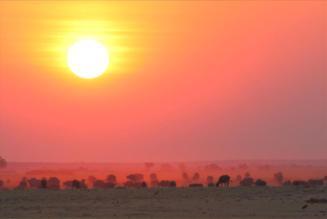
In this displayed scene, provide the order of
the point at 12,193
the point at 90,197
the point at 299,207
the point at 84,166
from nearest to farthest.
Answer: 1. the point at 299,207
2. the point at 90,197
3. the point at 12,193
4. the point at 84,166

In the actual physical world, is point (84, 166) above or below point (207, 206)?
above

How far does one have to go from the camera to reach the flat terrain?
49.7m

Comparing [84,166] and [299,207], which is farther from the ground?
[84,166]

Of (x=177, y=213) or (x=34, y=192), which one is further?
(x=34, y=192)

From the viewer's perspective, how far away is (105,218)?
46.8 meters

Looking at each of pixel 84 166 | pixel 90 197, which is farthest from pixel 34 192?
pixel 84 166

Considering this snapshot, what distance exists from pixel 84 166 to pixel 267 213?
147 meters

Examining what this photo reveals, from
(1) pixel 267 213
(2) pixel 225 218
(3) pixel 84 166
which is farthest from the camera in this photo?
(3) pixel 84 166

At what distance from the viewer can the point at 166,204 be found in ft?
190

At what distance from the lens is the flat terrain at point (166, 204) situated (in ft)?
163

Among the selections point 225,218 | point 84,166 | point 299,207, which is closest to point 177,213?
point 225,218

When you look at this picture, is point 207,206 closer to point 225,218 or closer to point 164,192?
point 225,218

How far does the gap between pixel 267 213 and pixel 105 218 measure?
903 centimetres

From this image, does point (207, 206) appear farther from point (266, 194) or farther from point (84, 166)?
point (84, 166)
